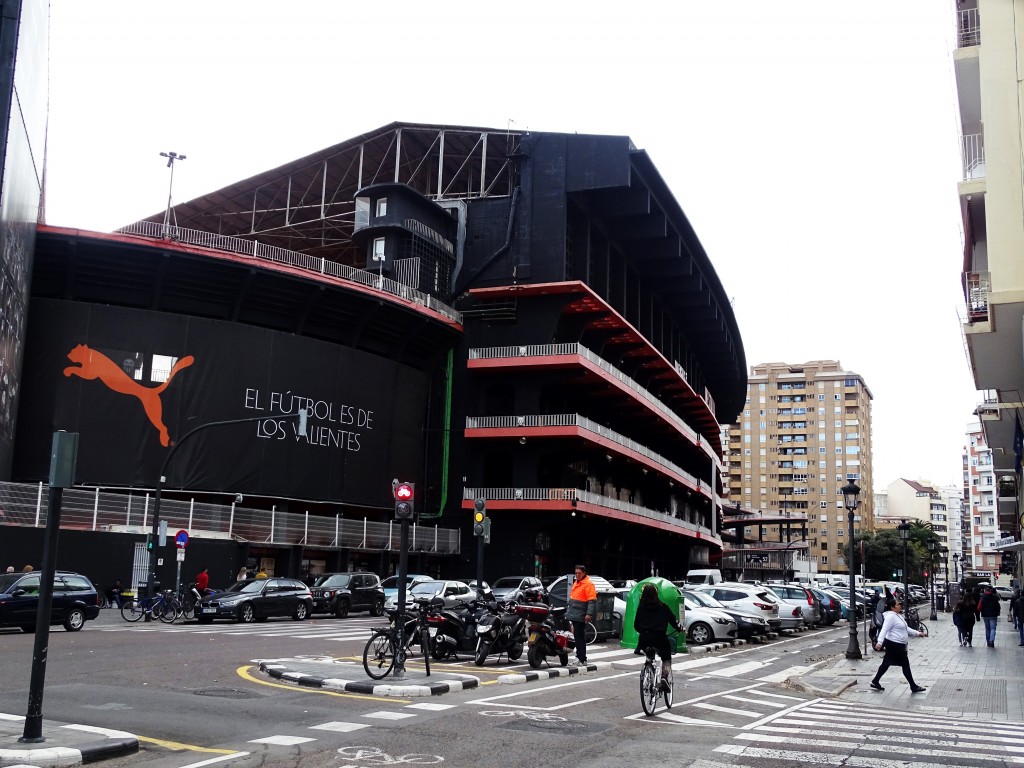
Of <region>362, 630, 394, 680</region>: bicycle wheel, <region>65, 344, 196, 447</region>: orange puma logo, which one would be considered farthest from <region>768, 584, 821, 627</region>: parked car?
<region>65, 344, 196, 447</region>: orange puma logo

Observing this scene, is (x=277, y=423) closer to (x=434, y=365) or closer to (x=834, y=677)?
(x=434, y=365)

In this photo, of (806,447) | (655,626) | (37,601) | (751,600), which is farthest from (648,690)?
(806,447)

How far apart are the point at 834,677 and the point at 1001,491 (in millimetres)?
45140

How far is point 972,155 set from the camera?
25.0m

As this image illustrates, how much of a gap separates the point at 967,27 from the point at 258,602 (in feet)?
86.6

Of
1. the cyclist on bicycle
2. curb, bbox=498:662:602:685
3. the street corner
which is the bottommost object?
curb, bbox=498:662:602:685

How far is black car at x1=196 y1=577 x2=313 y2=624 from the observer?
94.6ft

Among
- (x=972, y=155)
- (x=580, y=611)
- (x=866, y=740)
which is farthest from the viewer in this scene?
(x=972, y=155)

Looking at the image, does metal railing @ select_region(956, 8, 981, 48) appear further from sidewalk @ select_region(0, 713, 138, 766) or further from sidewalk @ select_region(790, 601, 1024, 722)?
sidewalk @ select_region(0, 713, 138, 766)

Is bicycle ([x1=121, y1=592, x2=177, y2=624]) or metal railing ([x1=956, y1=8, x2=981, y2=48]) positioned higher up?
metal railing ([x1=956, y1=8, x2=981, y2=48])

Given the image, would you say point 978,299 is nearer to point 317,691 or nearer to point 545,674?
point 545,674

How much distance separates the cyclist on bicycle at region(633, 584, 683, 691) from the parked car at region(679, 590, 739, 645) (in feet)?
46.2

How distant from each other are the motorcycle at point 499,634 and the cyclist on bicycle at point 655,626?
4.92 meters

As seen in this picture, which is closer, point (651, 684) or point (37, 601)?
point (651, 684)
